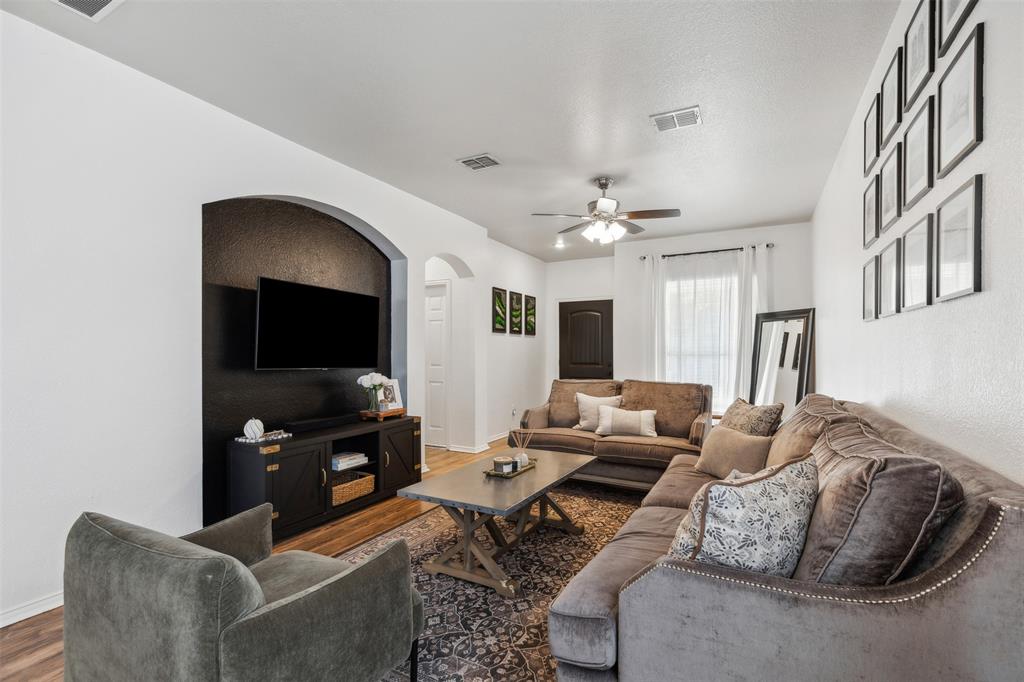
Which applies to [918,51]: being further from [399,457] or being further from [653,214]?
[399,457]

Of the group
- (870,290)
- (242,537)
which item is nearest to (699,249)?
(870,290)

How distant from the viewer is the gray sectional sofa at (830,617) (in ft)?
3.35

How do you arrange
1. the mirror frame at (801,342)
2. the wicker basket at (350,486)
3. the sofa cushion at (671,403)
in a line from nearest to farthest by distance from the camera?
1. the wicker basket at (350,486)
2. the sofa cushion at (671,403)
3. the mirror frame at (801,342)

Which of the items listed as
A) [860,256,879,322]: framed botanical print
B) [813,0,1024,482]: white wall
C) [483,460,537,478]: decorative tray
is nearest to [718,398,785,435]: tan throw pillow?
[813,0,1024,482]: white wall

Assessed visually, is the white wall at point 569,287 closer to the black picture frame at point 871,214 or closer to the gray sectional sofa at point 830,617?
the black picture frame at point 871,214

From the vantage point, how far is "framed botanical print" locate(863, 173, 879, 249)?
238cm

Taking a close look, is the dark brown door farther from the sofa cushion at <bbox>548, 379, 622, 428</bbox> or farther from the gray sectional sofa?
the gray sectional sofa

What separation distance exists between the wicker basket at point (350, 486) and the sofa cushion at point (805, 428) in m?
2.80

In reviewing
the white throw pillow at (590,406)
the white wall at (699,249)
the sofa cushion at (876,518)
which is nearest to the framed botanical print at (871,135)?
the sofa cushion at (876,518)

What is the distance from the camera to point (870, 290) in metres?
2.51

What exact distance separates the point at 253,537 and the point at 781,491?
182cm

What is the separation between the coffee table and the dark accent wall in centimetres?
148

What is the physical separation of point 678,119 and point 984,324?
2.25 m

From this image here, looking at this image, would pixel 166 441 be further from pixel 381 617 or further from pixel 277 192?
pixel 381 617
